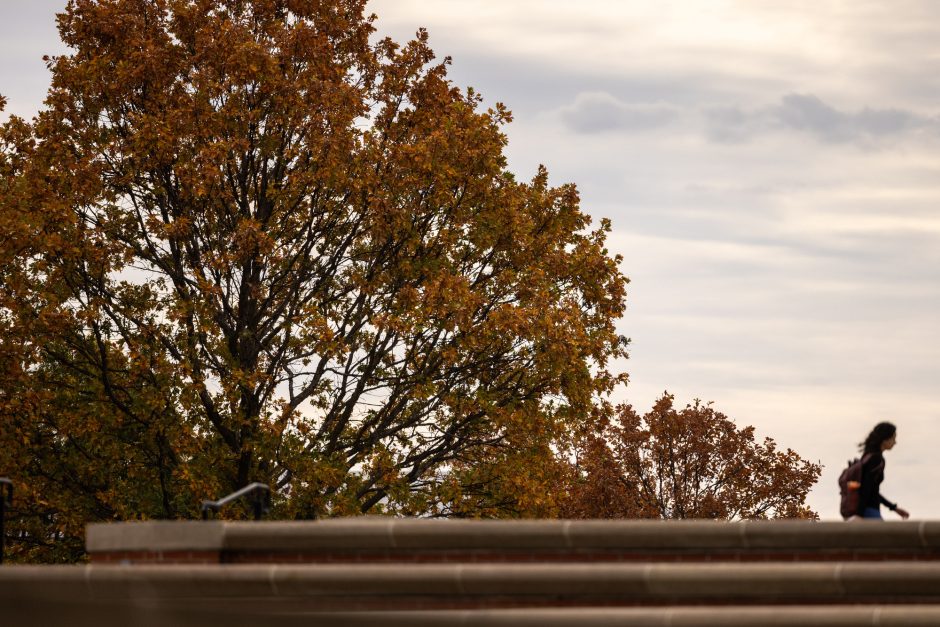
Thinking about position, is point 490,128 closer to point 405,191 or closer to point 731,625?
point 405,191

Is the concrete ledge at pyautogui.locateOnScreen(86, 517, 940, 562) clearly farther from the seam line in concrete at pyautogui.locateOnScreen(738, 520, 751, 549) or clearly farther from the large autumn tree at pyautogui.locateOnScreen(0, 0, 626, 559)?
the large autumn tree at pyautogui.locateOnScreen(0, 0, 626, 559)

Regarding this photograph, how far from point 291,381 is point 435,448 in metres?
2.70

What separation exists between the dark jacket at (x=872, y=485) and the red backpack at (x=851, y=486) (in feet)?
0.12

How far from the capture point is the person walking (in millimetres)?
→ 11281

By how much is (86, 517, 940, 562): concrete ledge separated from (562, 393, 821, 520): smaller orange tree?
28.7 meters

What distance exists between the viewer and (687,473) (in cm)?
3872

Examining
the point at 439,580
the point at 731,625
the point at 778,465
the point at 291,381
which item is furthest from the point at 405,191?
the point at 778,465

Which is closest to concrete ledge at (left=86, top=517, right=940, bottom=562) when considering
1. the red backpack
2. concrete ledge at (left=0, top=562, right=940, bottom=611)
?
concrete ledge at (left=0, top=562, right=940, bottom=611)

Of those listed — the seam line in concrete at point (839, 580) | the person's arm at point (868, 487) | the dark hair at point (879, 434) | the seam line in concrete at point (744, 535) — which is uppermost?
the dark hair at point (879, 434)

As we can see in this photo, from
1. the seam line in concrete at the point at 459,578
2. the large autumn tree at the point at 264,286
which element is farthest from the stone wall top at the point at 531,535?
the large autumn tree at the point at 264,286

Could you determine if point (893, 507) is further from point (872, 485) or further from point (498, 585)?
point (498, 585)

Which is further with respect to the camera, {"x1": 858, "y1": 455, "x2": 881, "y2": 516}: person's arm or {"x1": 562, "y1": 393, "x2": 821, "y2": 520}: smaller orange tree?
{"x1": 562, "y1": 393, "x2": 821, "y2": 520}: smaller orange tree

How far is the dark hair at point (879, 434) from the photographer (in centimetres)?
1143

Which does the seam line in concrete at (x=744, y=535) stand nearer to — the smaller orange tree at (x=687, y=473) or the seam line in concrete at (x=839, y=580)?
the seam line in concrete at (x=839, y=580)
